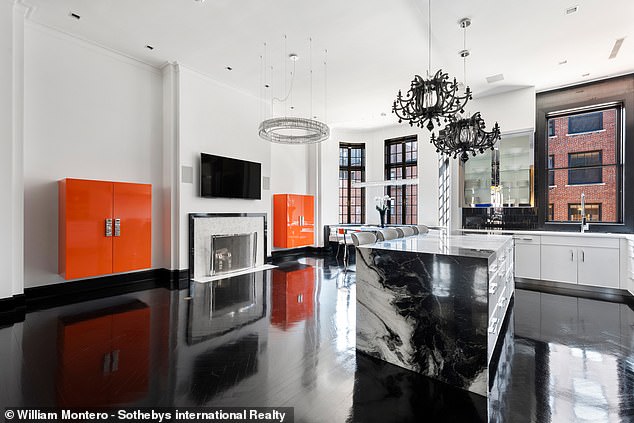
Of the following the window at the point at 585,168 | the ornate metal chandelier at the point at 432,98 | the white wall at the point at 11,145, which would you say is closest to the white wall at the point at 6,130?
the white wall at the point at 11,145

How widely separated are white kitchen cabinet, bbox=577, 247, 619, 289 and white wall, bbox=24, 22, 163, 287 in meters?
7.28

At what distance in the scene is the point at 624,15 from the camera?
3.90 m

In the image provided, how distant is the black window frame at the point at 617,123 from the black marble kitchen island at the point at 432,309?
427 centimetres

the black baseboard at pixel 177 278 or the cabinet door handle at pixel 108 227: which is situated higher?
the cabinet door handle at pixel 108 227

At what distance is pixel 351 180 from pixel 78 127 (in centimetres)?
719

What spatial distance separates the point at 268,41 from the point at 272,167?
3.92 meters

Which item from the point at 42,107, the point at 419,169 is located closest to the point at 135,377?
the point at 42,107

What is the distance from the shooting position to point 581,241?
5113mm

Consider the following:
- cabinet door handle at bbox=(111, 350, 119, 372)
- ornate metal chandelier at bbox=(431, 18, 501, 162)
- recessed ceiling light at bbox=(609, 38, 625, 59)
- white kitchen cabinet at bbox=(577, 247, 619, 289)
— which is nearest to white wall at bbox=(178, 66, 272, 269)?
cabinet door handle at bbox=(111, 350, 119, 372)

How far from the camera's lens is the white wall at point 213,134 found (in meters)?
5.75

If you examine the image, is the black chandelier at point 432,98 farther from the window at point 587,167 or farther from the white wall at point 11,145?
the white wall at point 11,145

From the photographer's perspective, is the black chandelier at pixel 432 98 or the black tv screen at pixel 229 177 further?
the black tv screen at pixel 229 177

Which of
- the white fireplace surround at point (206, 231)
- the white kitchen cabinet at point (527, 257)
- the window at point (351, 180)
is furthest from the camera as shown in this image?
the window at point (351, 180)

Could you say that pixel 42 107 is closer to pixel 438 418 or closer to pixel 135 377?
pixel 135 377
